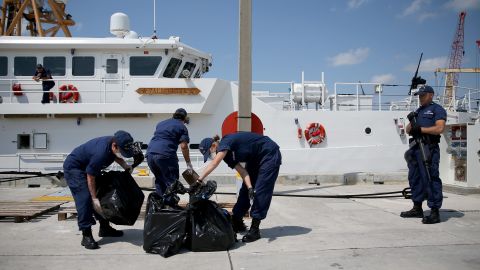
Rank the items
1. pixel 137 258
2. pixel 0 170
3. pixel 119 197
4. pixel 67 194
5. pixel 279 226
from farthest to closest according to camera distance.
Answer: pixel 0 170, pixel 67 194, pixel 279 226, pixel 119 197, pixel 137 258

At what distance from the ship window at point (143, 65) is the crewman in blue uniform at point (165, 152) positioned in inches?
269

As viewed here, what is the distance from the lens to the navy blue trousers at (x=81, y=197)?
14.7ft

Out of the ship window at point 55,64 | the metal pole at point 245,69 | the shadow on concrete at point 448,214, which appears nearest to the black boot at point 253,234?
the metal pole at point 245,69

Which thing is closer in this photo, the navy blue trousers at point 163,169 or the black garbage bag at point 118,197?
the black garbage bag at point 118,197

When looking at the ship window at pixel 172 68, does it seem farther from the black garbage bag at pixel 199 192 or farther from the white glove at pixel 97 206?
the black garbage bag at pixel 199 192

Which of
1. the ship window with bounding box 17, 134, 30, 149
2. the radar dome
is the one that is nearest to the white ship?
the ship window with bounding box 17, 134, 30, 149

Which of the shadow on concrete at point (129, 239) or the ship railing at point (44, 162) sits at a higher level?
the ship railing at point (44, 162)

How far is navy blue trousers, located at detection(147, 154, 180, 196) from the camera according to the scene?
5.18 meters

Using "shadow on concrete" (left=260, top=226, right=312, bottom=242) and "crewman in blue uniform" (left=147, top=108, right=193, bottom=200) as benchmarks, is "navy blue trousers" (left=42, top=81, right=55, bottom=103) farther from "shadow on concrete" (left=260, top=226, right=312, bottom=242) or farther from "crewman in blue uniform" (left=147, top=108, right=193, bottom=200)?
"shadow on concrete" (left=260, top=226, right=312, bottom=242)

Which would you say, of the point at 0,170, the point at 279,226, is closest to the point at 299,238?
the point at 279,226

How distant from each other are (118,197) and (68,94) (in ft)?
26.3

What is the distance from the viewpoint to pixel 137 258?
4.06 m

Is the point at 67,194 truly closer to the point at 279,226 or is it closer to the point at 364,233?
the point at 279,226

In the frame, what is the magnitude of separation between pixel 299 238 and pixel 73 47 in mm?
9591
